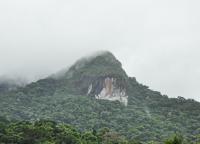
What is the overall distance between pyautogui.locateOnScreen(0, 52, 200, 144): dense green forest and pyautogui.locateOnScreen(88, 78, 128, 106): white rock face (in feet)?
5.28

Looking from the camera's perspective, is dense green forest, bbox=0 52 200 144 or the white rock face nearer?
dense green forest, bbox=0 52 200 144

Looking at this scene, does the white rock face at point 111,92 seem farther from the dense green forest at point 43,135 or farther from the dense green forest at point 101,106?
the dense green forest at point 43,135

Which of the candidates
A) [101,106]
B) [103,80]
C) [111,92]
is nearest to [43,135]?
[101,106]

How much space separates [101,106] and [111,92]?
71.8ft

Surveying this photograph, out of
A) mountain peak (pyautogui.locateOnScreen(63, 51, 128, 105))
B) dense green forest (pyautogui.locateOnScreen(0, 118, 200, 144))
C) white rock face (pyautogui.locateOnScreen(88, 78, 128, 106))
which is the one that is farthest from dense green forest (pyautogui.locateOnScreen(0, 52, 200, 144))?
dense green forest (pyautogui.locateOnScreen(0, 118, 200, 144))

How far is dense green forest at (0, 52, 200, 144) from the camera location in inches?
5236

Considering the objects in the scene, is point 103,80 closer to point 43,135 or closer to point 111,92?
point 111,92

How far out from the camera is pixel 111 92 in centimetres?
18038

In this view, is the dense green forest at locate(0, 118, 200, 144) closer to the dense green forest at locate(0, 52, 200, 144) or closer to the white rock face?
the dense green forest at locate(0, 52, 200, 144)

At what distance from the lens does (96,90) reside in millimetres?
182500

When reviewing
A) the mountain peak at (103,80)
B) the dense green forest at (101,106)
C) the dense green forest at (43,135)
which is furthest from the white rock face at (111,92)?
the dense green forest at (43,135)

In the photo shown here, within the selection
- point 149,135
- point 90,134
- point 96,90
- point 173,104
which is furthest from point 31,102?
point 90,134

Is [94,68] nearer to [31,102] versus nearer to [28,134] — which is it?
[31,102]

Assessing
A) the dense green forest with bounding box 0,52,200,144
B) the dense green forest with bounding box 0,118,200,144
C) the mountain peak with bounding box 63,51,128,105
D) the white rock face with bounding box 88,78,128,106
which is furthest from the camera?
the mountain peak with bounding box 63,51,128,105
